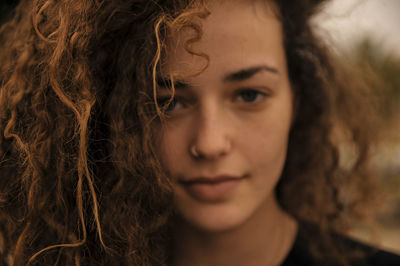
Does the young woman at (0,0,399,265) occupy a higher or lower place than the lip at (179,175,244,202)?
higher

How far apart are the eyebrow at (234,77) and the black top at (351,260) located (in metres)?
0.64

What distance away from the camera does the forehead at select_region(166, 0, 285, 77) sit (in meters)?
0.92

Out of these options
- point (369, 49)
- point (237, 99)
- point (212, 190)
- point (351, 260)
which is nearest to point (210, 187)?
point (212, 190)

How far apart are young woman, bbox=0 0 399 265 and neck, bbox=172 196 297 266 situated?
0.44ft

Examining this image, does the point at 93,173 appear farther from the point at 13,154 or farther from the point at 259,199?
the point at 259,199

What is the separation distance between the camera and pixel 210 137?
92 centimetres

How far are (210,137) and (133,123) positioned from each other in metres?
0.20

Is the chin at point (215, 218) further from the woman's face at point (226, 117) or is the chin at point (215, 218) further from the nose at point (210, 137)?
the nose at point (210, 137)

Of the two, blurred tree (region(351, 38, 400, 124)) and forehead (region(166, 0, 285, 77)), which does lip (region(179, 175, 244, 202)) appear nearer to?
forehead (region(166, 0, 285, 77))

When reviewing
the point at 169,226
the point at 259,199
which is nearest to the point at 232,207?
the point at 259,199

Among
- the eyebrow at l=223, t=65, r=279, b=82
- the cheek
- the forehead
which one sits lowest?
the cheek

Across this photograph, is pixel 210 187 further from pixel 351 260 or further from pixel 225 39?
pixel 351 260

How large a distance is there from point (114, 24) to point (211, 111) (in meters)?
0.33

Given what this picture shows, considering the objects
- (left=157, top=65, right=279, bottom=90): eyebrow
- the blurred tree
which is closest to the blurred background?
the blurred tree
